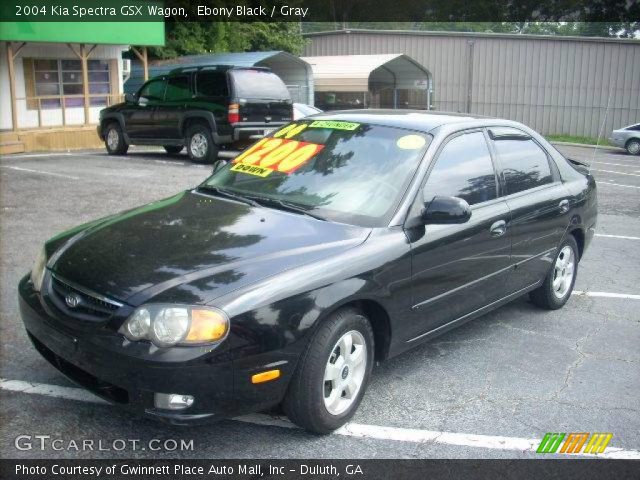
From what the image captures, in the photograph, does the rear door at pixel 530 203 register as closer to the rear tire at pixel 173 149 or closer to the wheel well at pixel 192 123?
the wheel well at pixel 192 123

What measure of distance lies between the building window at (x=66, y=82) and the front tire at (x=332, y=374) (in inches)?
683

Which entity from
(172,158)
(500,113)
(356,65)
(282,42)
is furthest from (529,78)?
(172,158)

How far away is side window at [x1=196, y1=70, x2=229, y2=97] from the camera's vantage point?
13789 mm

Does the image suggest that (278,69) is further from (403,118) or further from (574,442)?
(574,442)

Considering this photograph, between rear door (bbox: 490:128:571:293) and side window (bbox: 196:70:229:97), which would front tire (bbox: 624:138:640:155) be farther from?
rear door (bbox: 490:128:571:293)

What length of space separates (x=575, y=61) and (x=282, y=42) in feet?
44.9

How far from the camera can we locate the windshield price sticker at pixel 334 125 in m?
4.75

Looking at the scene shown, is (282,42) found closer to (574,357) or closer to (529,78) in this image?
(529,78)

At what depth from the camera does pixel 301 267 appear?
3459mm

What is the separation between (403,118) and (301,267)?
179cm

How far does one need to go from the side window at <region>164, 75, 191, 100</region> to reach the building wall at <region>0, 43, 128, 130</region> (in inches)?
227

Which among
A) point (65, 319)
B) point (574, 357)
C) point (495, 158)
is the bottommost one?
point (574, 357)

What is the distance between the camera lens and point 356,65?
28875 mm

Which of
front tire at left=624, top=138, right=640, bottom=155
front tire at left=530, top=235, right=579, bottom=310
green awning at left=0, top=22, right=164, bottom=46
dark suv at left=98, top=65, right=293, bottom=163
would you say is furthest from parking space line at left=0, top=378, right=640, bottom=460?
front tire at left=624, top=138, right=640, bottom=155
